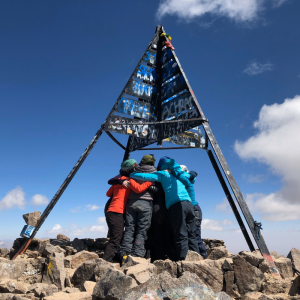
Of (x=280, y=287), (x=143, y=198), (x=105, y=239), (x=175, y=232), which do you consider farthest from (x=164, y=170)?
(x=105, y=239)

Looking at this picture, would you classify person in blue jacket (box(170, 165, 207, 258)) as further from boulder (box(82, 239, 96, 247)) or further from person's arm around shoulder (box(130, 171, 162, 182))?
boulder (box(82, 239, 96, 247))

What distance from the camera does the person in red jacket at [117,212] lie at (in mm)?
4911

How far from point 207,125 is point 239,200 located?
187cm

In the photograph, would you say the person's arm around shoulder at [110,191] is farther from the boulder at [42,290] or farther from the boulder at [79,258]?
the boulder at [42,290]

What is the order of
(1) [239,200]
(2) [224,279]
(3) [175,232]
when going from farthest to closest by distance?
(1) [239,200] < (3) [175,232] < (2) [224,279]

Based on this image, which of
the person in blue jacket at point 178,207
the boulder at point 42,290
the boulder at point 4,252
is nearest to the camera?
the boulder at point 42,290

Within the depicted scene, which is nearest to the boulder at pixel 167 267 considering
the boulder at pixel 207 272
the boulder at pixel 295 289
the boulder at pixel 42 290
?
the boulder at pixel 207 272

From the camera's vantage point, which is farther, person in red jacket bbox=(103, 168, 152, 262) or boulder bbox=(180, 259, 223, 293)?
person in red jacket bbox=(103, 168, 152, 262)

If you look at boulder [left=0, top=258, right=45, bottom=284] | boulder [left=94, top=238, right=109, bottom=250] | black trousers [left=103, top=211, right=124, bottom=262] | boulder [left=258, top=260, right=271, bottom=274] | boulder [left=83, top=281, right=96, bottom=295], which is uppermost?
boulder [left=94, top=238, right=109, bottom=250]

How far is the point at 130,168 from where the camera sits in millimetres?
5578

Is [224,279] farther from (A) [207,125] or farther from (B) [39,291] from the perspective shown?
(A) [207,125]

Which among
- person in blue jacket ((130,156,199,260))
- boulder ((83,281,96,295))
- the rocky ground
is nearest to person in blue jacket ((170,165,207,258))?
person in blue jacket ((130,156,199,260))

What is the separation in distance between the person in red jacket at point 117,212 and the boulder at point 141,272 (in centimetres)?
153

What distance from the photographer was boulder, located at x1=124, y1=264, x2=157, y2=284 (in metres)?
3.03
